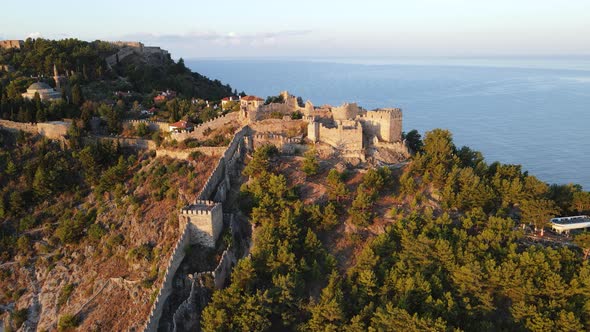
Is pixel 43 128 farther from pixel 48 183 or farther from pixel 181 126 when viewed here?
pixel 181 126

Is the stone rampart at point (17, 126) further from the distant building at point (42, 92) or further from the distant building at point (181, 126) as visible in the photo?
the distant building at point (181, 126)

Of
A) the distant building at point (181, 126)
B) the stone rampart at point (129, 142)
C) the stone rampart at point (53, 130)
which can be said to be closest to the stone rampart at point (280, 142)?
the distant building at point (181, 126)

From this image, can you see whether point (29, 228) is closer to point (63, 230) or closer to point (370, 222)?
point (63, 230)

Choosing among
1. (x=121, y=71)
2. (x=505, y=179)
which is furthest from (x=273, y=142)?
(x=121, y=71)

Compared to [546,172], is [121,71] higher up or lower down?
higher up

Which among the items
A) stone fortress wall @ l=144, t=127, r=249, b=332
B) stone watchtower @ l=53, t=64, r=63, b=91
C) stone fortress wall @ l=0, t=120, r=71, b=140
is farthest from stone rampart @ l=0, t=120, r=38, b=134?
stone fortress wall @ l=144, t=127, r=249, b=332
